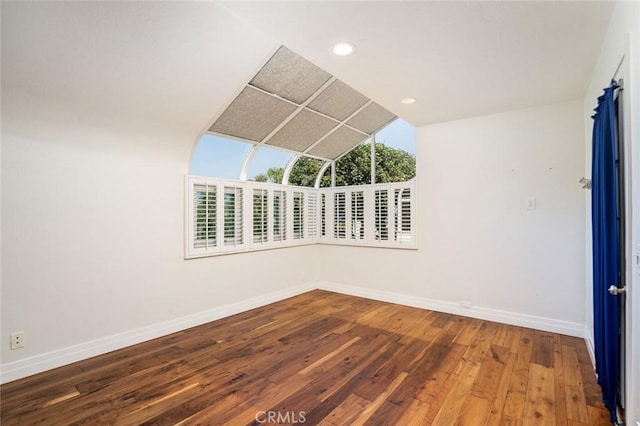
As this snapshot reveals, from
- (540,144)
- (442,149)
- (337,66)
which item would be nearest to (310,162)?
(442,149)

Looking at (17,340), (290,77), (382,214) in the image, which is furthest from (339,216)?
(17,340)

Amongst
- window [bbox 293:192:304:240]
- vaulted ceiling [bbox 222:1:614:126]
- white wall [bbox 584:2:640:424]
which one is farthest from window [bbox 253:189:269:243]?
white wall [bbox 584:2:640:424]

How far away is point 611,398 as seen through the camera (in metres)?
1.78

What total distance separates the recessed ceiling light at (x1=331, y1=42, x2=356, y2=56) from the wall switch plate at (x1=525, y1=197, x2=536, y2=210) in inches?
102

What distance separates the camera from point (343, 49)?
89.4 inches

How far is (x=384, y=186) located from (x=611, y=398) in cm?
320

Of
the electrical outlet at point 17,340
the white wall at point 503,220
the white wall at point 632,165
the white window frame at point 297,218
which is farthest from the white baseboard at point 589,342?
the electrical outlet at point 17,340

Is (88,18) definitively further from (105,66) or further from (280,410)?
(280,410)

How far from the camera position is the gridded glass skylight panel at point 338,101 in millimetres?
3541

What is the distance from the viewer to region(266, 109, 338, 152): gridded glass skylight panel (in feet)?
13.0

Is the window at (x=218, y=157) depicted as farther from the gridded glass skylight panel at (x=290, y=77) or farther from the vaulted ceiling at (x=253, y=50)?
the gridded glass skylight panel at (x=290, y=77)

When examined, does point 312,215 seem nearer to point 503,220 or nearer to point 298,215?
point 298,215

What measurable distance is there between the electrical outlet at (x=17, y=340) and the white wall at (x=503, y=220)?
3.95 m

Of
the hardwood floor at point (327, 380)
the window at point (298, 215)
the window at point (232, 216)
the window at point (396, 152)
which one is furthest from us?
the window at point (298, 215)
